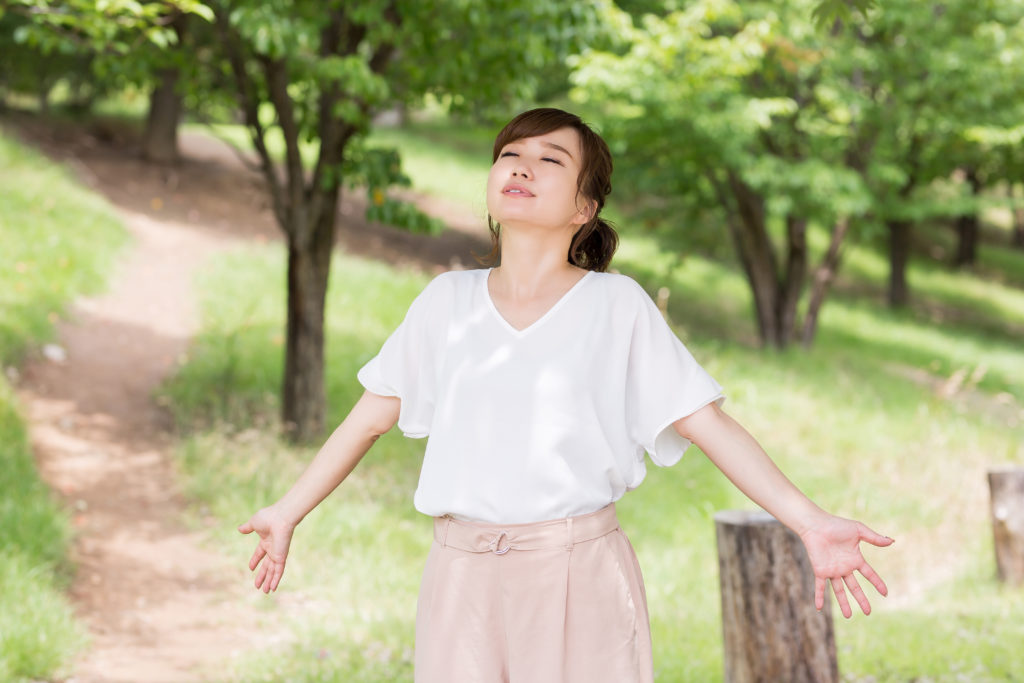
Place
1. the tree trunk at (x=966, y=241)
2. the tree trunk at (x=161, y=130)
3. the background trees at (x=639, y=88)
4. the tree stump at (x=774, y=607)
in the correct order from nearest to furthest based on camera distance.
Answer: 1. the tree stump at (x=774, y=607)
2. the background trees at (x=639, y=88)
3. the tree trunk at (x=161, y=130)
4. the tree trunk at (x=966, y=241)

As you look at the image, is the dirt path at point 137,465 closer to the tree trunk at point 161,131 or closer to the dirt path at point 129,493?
the dirt path at point 129,493

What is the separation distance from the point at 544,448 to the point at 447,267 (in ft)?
46.2

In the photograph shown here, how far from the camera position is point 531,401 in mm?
2146

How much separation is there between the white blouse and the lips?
22 cm

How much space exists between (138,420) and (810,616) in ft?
19.1

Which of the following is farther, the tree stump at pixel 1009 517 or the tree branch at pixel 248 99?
the tree branch at pixel 248 99

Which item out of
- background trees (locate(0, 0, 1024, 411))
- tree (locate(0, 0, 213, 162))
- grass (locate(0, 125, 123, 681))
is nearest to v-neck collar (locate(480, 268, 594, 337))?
background trees (locate(0, 0, 1024, 411))

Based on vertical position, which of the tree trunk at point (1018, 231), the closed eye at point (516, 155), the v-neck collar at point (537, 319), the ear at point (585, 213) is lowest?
the tree trunk at point (1018, 231)

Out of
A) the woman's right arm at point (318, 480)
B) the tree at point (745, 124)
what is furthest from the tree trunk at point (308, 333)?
the woman's right arm at point (318, 480)

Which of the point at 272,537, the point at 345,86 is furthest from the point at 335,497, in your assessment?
the point at 272,537

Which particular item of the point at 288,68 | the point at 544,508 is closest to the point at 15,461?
the point at 288,68

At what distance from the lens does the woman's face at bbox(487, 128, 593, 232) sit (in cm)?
225

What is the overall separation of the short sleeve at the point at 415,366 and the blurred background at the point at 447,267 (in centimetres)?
36

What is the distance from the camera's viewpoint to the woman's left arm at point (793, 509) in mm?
2047
